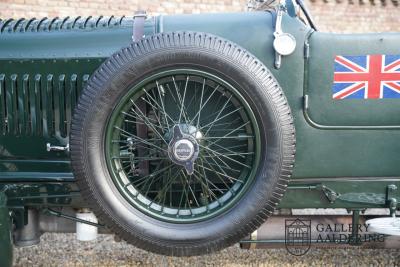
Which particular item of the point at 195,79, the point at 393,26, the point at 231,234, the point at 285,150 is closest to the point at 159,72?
the point at 195,79

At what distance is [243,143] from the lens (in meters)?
2.19

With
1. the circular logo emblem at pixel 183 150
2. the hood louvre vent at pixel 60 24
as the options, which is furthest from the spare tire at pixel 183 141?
the hood louvre vent at pixel 60 24

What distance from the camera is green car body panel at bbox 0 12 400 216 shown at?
7.09ft

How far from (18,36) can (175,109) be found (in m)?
0.96

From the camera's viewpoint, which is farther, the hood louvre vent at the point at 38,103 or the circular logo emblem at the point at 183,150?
the hood louvre vent at the point at 38,103

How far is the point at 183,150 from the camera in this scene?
201 cm

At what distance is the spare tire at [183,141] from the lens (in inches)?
78.7

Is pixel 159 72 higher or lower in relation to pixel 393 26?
lower

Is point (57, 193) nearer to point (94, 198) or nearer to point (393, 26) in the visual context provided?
point (94, 198)

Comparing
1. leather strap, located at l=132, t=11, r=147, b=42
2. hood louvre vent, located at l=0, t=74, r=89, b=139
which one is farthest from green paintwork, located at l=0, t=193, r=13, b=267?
leather strap, located at l=132, t=11, r=147, b=42

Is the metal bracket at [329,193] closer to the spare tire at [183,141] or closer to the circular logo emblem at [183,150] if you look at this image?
the spare tire at [183,141]

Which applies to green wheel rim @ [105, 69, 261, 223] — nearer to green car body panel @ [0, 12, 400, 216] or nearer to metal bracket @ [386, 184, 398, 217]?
green car body panel @ [0, 12, 400, 216]

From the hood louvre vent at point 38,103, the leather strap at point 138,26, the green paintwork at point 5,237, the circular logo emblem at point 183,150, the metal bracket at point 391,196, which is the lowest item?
the green paintwork at point 5,237

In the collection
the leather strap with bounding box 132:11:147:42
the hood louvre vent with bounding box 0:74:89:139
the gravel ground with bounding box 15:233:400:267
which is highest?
the leather strap with bounding box 132:11:147:42
